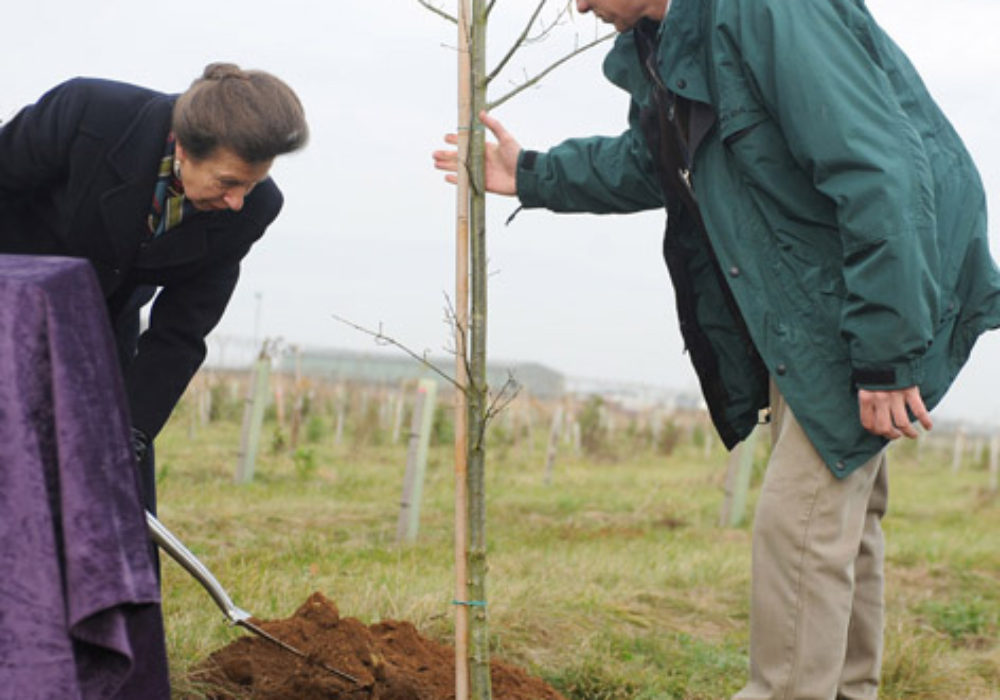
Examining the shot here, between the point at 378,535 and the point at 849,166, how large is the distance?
6.07m

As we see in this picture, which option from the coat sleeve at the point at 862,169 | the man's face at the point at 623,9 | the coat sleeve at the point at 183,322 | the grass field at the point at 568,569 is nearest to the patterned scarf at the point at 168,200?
the coat sleeve at the point at 183,322

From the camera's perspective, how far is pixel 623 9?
2.72 meters

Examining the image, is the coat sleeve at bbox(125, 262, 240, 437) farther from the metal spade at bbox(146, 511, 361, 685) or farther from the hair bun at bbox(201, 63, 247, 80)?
the hair bun at bbox(201, 63, 247, 80)

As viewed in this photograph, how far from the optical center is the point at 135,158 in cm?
282

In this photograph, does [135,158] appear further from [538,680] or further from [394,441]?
[394,441]

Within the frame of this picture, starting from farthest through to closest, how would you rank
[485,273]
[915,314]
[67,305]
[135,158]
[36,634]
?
[135,158] → [485,273] → [915,314] → [67,305] → [36,634]

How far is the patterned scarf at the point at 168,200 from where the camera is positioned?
9.37ft

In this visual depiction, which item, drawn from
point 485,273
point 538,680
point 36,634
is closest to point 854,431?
point 485,273

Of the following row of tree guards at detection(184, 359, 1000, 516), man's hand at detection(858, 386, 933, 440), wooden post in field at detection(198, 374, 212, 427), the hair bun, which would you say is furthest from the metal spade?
wooden post in field at detection(198, 374, 212, 427)

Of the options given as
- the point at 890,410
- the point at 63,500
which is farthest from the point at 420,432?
the point at 63,500

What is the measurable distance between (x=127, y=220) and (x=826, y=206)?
1632 millimetres

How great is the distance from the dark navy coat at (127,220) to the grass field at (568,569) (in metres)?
0.84

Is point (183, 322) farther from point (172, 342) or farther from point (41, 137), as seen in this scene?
point (41, 137)

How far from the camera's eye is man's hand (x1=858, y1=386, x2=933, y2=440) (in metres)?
2.38
